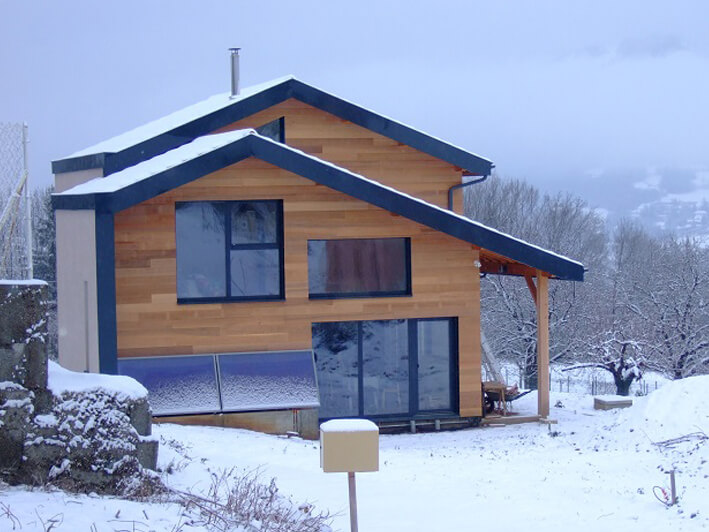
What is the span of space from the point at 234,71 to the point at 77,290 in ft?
19.8

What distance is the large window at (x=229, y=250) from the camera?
49.2 feet

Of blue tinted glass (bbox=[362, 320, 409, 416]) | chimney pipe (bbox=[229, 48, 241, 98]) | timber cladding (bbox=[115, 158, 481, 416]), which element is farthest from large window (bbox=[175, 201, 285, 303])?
chimney pipe (bbox=[229, 48, 241, 98])

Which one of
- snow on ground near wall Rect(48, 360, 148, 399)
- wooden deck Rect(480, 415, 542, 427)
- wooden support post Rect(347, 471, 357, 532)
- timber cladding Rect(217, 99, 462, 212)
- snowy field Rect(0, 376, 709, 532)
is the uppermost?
timber cladding Rect(217, 99, 462, 212)

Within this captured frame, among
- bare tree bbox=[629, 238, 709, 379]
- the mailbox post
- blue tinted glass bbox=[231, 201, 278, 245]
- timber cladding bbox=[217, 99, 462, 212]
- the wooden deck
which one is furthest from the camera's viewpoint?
bare tree bbox=[629, 238, 709, 379]

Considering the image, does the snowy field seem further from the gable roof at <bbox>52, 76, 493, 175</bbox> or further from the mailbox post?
the gable roof at <bbox>52, 76, 493, 175</bbox>

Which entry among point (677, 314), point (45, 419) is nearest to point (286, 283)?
point (45, 419)

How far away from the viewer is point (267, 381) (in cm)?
1478

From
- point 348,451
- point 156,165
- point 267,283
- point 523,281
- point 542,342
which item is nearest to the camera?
point 348,451

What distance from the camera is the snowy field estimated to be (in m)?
6.59

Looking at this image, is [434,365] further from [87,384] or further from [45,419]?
[45,419]

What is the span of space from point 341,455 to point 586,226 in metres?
51.5

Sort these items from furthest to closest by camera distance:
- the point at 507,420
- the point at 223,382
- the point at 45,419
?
1. the point at 507,420
2. the point at 223,382
3. the point at 45,419

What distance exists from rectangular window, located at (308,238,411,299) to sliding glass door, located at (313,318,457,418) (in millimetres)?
515

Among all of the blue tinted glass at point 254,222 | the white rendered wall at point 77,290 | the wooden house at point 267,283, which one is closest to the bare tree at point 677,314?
the wooden house at point 267,283
